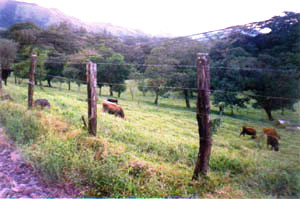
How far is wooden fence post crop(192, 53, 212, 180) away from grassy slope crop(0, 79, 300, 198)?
14.6 inches

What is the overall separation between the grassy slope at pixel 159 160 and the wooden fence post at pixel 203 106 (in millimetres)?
372

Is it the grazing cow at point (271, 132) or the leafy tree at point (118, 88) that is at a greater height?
the leafy tree at point (118, 88)

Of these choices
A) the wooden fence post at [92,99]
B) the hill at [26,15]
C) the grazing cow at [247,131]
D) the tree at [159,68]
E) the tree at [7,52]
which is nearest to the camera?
the grazing cow at [247,131]

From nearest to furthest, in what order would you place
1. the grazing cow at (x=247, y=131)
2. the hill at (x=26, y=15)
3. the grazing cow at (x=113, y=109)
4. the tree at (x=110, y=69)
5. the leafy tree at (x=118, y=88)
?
the grazing cow at (x=247, y=131) → the tree at (x=110, y=69) → the leafy tree at (x=118, y=88) → the grazing cow at (x=113, y=109) → the hill at (x=26, y=15)

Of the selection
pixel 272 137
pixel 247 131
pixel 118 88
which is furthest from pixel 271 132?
pixel 118 88

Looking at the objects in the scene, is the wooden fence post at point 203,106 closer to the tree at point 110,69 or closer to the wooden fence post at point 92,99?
the wooden fence post at point 92,99

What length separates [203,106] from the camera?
2.94 meters

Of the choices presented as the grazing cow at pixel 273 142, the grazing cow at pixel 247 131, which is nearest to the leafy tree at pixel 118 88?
the grazing cow at pixel 247 131

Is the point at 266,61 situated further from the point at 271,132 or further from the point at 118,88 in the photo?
the point at 118,88

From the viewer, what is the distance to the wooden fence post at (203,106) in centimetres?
290

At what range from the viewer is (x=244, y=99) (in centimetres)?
379

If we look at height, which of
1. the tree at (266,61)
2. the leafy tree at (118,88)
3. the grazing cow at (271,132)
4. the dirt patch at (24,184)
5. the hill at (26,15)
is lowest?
the dirt patch at (24,184)

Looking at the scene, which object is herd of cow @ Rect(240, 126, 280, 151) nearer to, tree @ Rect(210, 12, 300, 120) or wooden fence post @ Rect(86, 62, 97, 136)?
tree @ Rect(210, 12, 300, 120)

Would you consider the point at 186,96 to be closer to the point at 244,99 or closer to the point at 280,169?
the point at 244,99
